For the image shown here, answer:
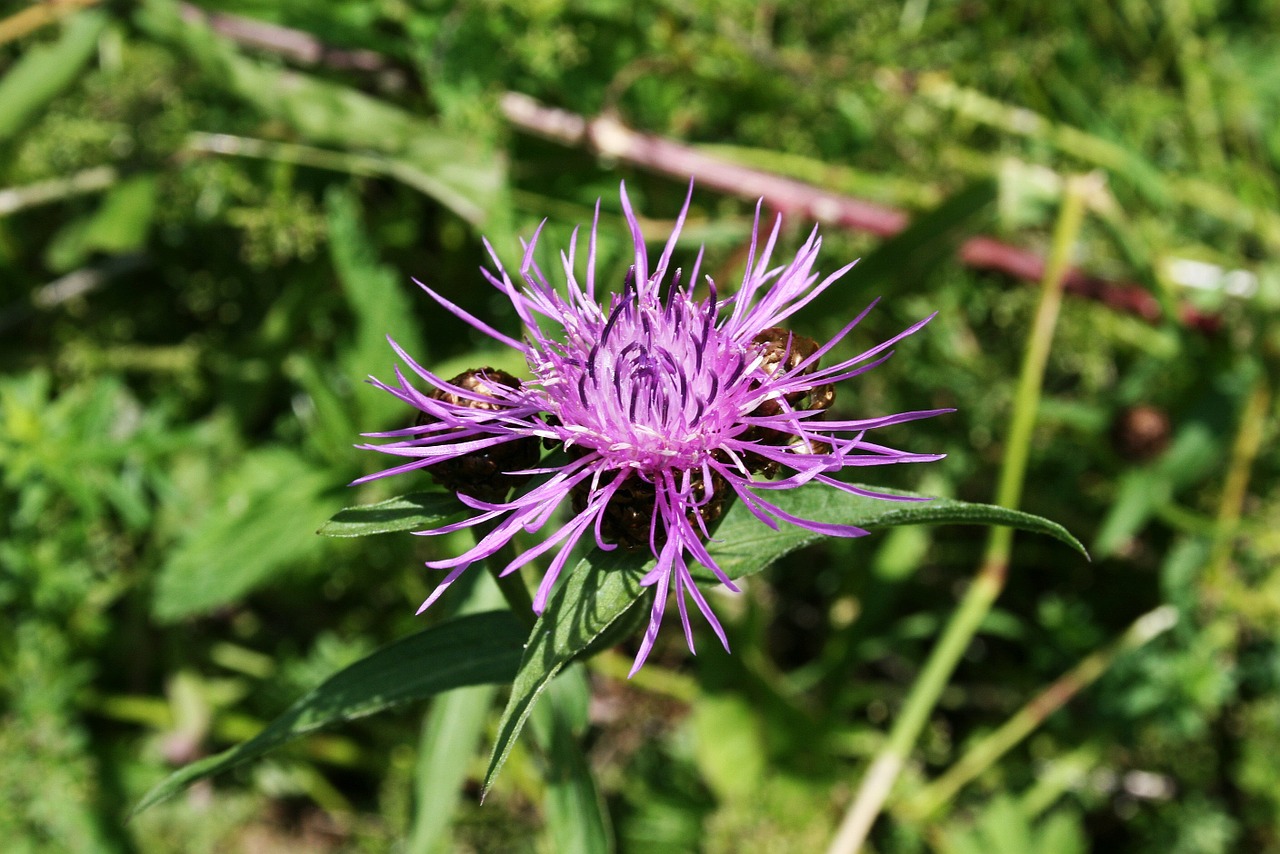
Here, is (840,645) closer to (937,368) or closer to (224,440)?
(937,368)

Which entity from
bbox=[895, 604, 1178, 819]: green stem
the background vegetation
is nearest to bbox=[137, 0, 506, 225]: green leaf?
the background vegetation

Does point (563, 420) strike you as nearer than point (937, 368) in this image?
Yes

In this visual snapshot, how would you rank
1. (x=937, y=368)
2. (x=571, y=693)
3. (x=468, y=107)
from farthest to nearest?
(x=937, y=368) → (x=468, y=107) → (x=571, y=693)

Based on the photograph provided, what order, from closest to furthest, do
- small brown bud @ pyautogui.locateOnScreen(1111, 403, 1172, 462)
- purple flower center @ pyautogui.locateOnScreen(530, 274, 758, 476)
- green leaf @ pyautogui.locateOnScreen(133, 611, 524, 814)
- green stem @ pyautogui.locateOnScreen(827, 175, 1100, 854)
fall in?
1. purple flower center @ pyautogui.locateOnScreen(530, 274, 758, 476)
2. green leaf @ pyautogui.locateOnScreen(133, 611, 524, 814)
3. green stem @ pyautogui.locateOnScreen(827, 175, 1100, 854)
4. small brown bud @ pyautogui.locateOnScreen(1111, 403, 1172, 462)

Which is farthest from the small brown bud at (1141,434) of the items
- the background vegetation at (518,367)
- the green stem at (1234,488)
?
the green stem at (1234,488)

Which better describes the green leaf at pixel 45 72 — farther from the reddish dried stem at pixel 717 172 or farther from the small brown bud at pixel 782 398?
the small brown bud at pixel 782 398

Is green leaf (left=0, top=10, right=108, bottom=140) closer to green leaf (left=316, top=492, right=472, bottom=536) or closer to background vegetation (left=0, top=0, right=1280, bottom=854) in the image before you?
background vegetation (left=0, top=0, right=1280, bottom=854)

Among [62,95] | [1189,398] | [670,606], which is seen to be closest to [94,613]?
[62,95]
